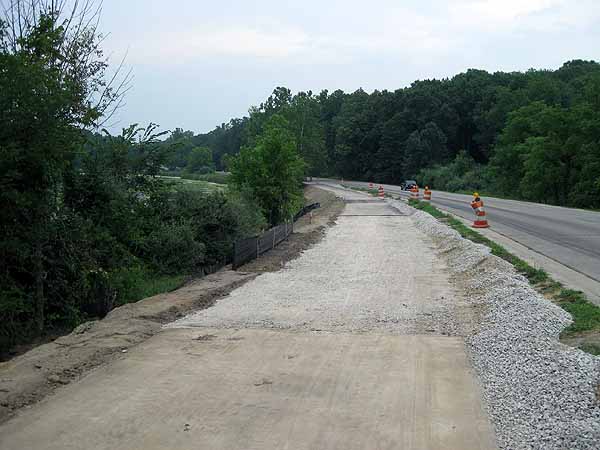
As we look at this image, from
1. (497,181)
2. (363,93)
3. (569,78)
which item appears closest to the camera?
(497,181)

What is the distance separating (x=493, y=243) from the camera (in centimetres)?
1875

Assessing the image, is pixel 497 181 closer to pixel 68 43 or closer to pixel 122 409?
pixel 68 43

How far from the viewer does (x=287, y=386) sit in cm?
718

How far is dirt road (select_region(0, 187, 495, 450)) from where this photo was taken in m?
5.82

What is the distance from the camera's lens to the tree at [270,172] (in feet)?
106

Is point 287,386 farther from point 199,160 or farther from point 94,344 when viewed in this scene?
point 199,160

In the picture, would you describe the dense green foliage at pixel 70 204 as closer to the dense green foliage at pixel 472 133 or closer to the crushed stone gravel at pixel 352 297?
the crushed stone gravel at pixel 352 297

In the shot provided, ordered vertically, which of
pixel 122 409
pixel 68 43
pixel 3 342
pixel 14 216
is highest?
pixel 68 43

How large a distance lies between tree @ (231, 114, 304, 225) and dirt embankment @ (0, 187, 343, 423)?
1668 centimetres

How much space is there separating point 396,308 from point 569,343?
165 inches

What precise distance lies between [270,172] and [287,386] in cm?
2615

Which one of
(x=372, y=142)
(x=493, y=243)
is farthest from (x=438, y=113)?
(x=493, y=243)

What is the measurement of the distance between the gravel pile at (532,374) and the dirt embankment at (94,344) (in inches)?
198

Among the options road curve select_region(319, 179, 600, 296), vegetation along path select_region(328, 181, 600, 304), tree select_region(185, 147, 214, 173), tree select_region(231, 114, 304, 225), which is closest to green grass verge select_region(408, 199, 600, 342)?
vegetation along path select_region(328, 181, 600, 304)
